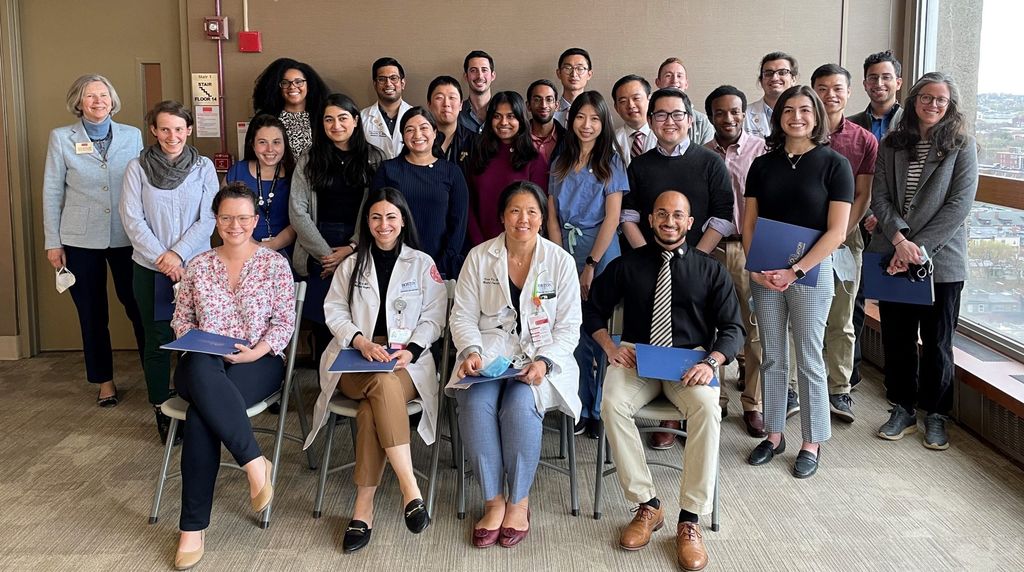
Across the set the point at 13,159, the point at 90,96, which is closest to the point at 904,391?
the point at 90,96

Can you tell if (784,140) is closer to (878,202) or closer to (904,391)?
(878,202)

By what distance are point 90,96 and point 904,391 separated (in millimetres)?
4211

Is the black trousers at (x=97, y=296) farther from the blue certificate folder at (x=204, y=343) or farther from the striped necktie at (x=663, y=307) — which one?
the striped necktie at (x=663, y=307)

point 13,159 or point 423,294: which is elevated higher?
point 13,159

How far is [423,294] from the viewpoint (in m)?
3.28

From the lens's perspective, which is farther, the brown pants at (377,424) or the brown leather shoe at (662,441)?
the brown leather shoe at (662,441)

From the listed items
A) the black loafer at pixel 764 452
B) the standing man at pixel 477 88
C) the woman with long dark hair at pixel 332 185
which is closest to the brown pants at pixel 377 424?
the woman with long dark hair at pixel 332 185

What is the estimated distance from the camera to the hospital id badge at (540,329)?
3109 millimetres

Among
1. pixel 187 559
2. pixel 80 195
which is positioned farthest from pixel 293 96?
pixel 187 559

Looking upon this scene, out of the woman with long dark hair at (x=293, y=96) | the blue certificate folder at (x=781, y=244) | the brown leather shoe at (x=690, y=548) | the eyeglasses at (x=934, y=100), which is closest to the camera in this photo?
the brown leather shoe at (x=690, y=548)

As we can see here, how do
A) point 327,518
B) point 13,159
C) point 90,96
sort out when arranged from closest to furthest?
point 327,518 < point 90,96 < point 13,159

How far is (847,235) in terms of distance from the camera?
3.90m

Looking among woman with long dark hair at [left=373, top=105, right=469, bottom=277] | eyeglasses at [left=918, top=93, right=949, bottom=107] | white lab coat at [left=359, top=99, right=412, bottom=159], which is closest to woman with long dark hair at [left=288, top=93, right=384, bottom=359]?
woman with long dark hair at [left=373, top=105, right=469, bottom=277]

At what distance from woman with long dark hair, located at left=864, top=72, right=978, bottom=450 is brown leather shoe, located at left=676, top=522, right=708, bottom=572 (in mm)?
1492
